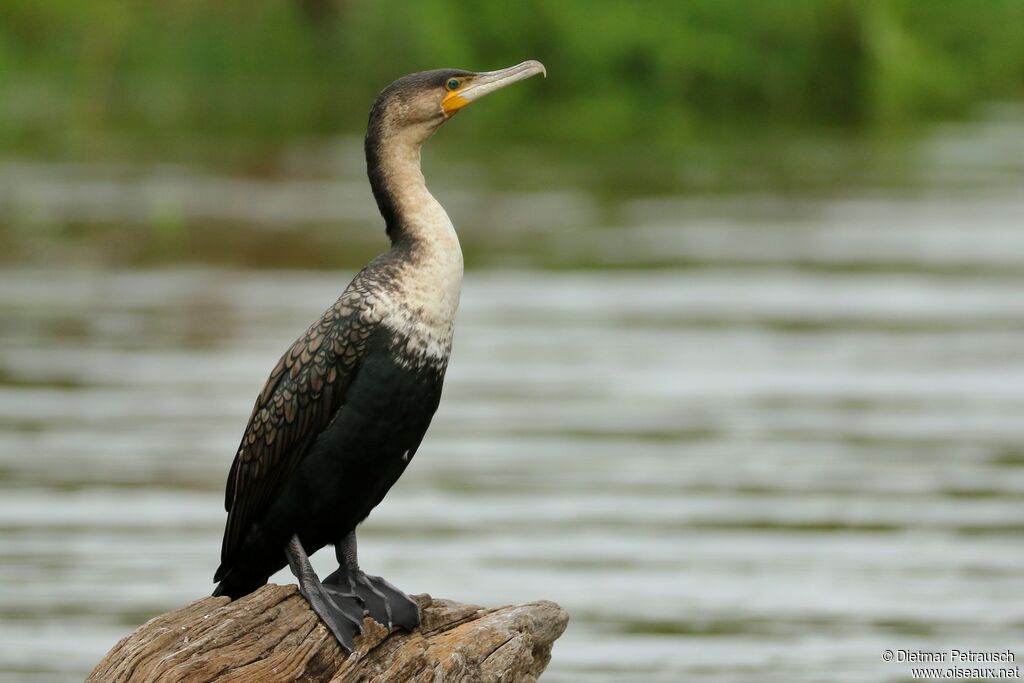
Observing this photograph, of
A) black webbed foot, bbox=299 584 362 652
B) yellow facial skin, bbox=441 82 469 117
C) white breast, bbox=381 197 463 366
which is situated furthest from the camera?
yellow facial skin, bbox=441 82 469 117

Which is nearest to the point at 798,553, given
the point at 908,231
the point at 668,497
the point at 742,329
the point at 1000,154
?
the point at 668,497

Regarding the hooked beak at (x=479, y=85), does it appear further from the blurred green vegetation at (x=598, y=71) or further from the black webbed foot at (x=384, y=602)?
the blurred green vegetation at (x=598, y=71)

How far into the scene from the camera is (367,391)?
579 centimetres

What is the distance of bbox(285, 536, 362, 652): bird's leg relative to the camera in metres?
5.87

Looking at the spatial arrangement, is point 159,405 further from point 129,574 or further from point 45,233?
point 45,233

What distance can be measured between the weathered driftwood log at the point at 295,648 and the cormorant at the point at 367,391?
0.24 feet

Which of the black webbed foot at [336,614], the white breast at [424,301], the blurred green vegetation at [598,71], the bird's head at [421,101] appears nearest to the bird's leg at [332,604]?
the black webbed foot at [336,614]

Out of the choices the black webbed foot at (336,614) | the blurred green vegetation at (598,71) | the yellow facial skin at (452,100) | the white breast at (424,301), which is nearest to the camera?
the white breast at (424,301)

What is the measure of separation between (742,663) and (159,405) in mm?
5336

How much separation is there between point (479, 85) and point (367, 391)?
0.93m

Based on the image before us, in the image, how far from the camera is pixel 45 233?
Answer: 2003cm

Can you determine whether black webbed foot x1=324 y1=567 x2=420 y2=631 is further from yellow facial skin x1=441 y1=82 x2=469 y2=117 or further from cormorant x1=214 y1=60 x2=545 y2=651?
yellow facial skin x1=441 y1=82 x2=469 y2=117

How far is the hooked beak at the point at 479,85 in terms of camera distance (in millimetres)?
6004

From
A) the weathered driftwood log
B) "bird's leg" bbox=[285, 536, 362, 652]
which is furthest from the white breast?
Answer: the weathered driftwood log
